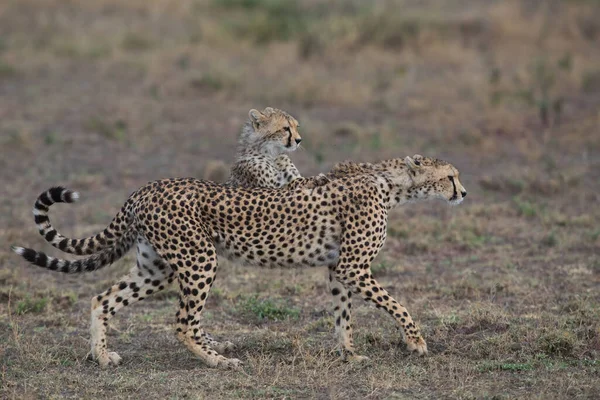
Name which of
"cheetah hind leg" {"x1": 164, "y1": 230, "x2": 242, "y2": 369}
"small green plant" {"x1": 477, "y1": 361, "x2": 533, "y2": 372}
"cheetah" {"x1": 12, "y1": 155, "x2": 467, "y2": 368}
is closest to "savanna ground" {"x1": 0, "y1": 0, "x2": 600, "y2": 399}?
"small green plant" {"x1": 477, "y1": 361, "x2": 533, "y2": 372}

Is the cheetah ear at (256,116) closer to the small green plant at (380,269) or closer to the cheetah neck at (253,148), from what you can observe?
the cheetah neck at (253,148)

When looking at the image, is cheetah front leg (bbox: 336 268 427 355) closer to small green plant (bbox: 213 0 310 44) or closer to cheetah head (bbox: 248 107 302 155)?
cheetah head (bbox: 248 107 302 155)

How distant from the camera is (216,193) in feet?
18.9

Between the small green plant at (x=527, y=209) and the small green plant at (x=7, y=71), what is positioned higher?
the small green plant at (x=7, y=71)

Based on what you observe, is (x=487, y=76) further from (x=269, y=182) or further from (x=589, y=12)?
(x=269, y=182)

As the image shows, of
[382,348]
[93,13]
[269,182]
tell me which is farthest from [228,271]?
[93,13]

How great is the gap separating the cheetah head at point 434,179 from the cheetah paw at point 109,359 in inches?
77.4

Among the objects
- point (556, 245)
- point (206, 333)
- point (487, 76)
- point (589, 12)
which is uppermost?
point (589, 12)

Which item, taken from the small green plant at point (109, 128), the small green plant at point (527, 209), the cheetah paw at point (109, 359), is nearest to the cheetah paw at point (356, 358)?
the cheetah paw at point (109, 359)

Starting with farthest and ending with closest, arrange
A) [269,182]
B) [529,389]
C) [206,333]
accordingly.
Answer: [269,182] → [206,333] → [529,389]

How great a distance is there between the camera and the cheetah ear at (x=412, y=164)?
6.00 meters

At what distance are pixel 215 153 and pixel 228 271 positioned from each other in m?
3.77

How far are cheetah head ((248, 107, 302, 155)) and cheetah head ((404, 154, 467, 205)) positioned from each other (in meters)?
1.23

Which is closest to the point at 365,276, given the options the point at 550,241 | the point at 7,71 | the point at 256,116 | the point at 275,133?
the point at 275,133
